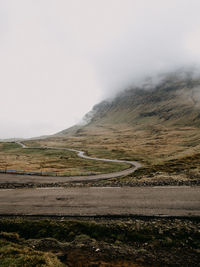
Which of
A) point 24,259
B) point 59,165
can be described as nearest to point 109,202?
point 24,259

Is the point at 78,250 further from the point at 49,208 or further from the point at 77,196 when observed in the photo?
the point at 77,196

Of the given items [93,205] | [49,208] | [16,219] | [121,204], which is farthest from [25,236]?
[121,204]

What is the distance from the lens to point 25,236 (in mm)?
12914

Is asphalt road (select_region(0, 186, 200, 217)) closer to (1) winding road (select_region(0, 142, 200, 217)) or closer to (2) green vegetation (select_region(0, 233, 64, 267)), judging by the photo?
(1) winding road (select_region(0, 142, 200, 217))

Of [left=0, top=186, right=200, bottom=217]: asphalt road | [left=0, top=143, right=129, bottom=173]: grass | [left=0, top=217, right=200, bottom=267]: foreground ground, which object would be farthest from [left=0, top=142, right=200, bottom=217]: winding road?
[left=0, top=143, right=129, bottom=173]: grass

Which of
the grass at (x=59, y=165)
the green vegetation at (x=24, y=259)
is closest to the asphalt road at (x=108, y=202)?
the green vegetation at (x=24, y=259)

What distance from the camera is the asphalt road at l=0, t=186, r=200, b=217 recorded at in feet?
48.1

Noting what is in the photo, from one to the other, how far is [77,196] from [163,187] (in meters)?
11.7

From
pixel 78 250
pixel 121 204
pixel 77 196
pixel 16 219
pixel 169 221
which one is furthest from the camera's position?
pixel 77 196

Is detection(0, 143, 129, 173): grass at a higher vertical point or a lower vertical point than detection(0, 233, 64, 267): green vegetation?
lower

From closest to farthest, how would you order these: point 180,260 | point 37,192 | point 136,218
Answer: point 180,260 < point 136,218 < point 37,192

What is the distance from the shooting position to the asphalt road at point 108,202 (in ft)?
48.1

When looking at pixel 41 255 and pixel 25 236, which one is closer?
pixel 41 255

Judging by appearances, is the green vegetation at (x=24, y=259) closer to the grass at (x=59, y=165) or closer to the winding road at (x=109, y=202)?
the winding road at (x=109, y=202)
